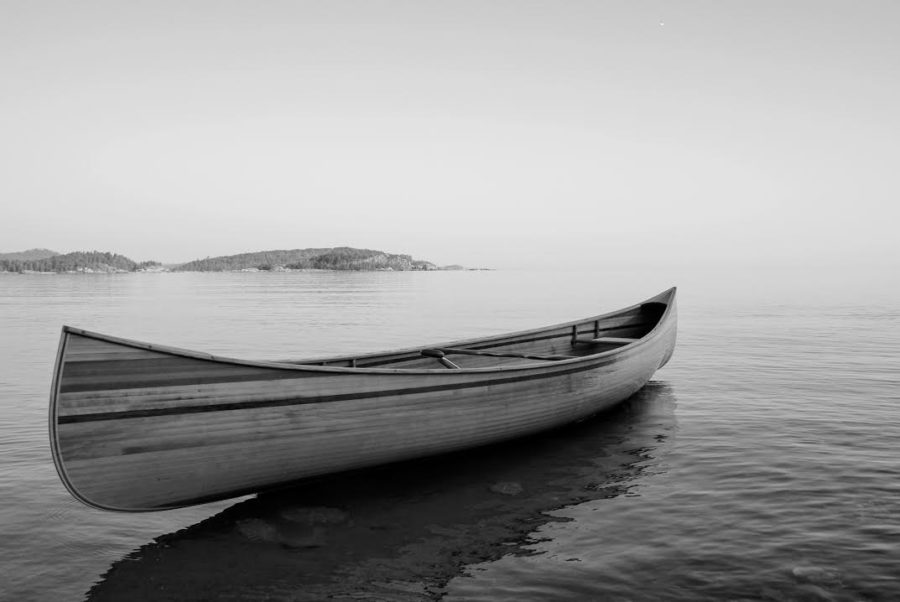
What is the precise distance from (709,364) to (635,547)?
48.9 feet

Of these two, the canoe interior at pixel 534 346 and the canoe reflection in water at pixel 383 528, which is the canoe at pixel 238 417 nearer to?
the canoe reflection in water at pixel 383 528

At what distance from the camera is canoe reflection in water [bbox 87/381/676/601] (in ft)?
21.8

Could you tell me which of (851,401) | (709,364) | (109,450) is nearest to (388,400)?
(109,450)

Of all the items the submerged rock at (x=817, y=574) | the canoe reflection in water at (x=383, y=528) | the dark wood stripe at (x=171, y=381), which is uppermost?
the dark wood stripe at (x=171, y=381)

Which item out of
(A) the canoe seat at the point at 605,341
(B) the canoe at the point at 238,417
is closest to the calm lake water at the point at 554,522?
(B) the canoe at the point at 238,417

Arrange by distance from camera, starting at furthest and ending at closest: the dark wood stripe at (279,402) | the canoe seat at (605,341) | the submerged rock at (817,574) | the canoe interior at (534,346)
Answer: the canoe seat at (605,341), the canoe interior at (534,346), the dark wood stripe at (279,402), the submerged rock at (817,574)

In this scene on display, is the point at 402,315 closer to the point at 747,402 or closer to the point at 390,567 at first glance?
the point at 747,402

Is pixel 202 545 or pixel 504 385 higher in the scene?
pixel 504 385

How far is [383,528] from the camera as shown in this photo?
26.4ft

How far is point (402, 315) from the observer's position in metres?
43.3

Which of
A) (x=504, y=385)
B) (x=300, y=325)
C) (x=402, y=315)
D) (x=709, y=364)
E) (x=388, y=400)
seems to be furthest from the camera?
(x=402, y=315)

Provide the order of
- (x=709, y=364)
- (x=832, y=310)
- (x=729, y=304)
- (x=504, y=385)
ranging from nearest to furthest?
(x=504, y=385) → (x=709, y=364) → (x=832, y=310) → (x=729, y=304)

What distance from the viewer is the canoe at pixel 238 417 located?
6.69 metres

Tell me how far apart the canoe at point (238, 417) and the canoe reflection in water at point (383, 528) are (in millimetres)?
536
